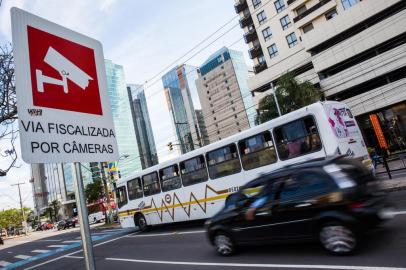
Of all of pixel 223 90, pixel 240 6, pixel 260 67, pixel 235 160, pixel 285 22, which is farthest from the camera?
pixel 223 90

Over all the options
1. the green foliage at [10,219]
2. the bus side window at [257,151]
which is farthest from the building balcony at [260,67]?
the green foliage at [10,219]

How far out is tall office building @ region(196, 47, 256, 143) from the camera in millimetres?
112062

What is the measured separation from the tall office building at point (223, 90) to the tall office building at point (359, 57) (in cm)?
6885

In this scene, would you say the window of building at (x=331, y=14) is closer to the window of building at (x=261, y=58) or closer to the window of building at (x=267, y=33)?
the window of building at (x=267, y=33)

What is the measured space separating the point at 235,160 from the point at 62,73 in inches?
406

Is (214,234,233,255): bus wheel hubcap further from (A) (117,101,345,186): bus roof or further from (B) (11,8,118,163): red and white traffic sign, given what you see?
(B) (11,8,118,163): red and white traffic sign

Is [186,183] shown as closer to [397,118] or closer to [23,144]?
[23,144]

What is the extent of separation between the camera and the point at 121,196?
61.6ft

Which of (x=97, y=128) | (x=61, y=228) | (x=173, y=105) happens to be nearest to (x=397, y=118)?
(x=97, y=128)

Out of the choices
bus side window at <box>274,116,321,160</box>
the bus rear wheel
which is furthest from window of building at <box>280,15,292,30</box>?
bus side window at <box>274,116,321,160</box>

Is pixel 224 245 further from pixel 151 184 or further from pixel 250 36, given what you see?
pixel 250 36

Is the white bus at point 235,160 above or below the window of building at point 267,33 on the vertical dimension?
below

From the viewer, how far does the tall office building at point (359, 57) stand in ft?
96.7

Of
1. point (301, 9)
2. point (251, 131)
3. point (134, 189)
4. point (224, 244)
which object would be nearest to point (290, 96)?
point (301, 9)
